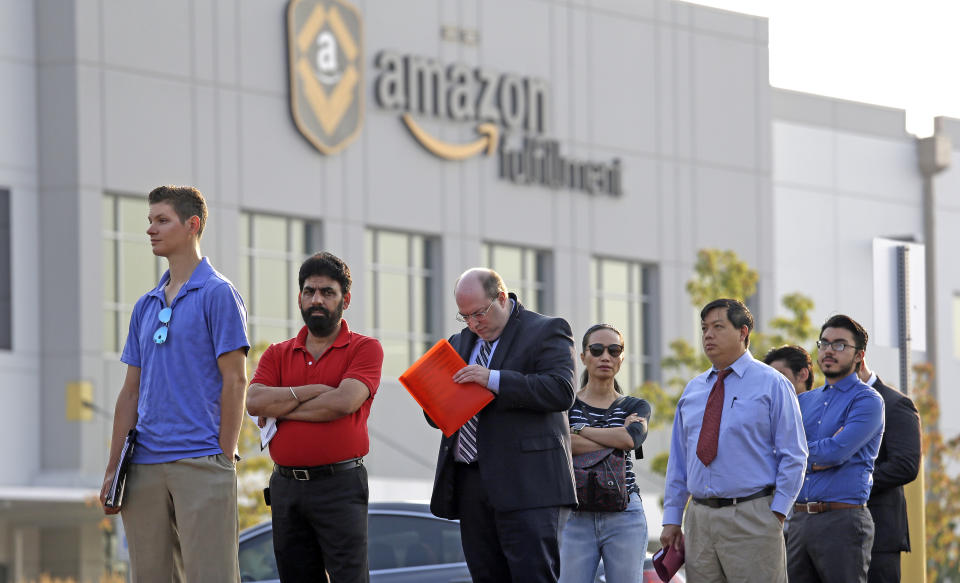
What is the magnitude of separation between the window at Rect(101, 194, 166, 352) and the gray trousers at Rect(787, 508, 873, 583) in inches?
956

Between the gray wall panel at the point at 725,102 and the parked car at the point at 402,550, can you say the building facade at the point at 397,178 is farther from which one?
the parked car at the point at 402,550

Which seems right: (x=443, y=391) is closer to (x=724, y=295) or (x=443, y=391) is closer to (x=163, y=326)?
(x=163, y=326)

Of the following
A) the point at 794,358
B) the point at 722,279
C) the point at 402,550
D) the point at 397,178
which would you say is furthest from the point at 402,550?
the point at 397,178

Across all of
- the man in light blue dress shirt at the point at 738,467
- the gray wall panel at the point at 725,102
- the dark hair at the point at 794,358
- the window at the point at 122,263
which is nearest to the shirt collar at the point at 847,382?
the dark hair at the point at 794,358

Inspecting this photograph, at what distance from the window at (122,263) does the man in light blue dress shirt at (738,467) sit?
25.1m

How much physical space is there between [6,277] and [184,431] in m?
25.6

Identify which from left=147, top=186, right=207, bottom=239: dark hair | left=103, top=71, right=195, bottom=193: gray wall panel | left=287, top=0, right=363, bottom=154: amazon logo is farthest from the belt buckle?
left=287, top=0, right=363, bottom=154: amazon logo

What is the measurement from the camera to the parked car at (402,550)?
1289 centimetres

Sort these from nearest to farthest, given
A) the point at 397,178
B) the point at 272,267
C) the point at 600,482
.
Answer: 1. the point at 600,482
2. the point at 272,267
3. the point at 397,178

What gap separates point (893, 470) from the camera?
1069 centimetres

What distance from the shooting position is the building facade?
32.8 metres

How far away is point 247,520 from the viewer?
27516 mm

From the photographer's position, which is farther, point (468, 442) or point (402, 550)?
point (402, 550)

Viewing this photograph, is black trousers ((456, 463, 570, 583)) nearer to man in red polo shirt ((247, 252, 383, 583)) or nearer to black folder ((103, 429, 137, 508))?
man in red polo shirt ((247, 252, 383, 583))
